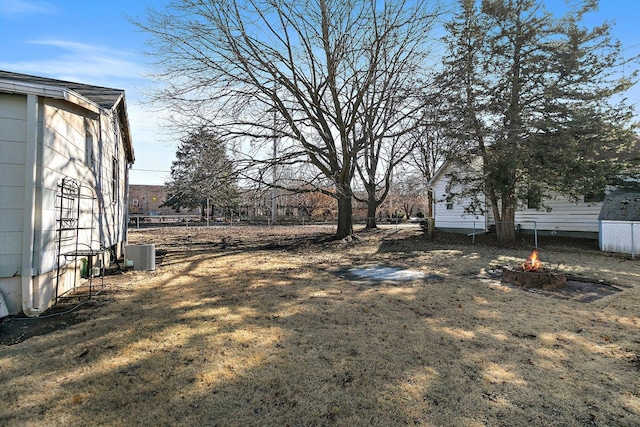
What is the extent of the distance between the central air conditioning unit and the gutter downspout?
3.53 m

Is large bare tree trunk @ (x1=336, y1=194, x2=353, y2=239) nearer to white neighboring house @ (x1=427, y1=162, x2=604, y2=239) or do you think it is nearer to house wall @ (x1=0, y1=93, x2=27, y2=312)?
white neighboring house @ (x1=427, y1=162, x2=604, y2=239)

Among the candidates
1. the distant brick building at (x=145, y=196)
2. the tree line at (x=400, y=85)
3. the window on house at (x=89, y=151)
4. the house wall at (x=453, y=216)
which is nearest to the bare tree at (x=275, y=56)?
the tree line at (x=400, y=85)

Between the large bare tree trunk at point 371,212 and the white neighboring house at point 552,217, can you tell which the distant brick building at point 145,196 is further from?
the white neighboring house at point 552,217

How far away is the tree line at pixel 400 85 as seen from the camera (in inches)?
428

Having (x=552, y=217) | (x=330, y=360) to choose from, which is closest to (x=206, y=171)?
(x=330, y=360)

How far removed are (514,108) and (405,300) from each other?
1015cm

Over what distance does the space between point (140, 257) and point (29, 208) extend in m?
3.75

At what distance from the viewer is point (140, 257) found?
7875 mm

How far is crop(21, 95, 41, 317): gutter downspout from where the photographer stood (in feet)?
14.0

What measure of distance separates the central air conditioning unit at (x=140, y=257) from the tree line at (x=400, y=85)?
149 inches

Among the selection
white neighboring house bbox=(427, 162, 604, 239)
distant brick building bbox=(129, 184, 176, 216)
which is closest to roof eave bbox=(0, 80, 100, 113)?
white neighboring house bbox=(427, 162, 604, 239)

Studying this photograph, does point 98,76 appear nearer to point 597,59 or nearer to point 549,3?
point 549,3

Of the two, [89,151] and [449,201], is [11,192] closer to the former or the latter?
[89,151]

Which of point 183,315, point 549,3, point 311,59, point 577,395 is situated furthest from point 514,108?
point 183,315
